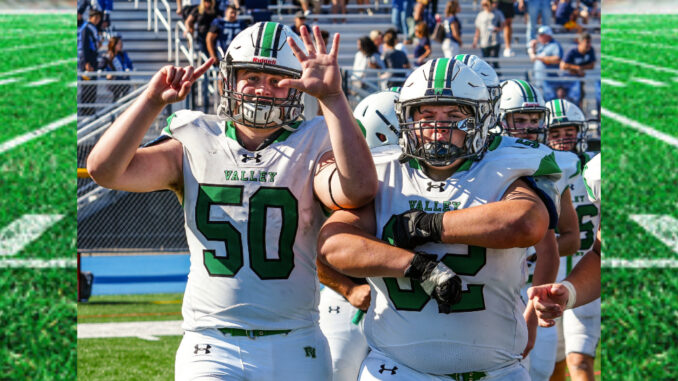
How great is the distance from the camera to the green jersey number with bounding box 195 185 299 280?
9.81 ft

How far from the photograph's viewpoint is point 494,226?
2.66m

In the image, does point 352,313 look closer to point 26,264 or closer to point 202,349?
point 202,349

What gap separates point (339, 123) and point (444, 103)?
0.39 m

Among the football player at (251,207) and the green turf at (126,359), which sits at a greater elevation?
the football player at (251,207)

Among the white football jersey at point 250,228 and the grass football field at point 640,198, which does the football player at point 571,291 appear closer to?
the grass football field at point 640,198

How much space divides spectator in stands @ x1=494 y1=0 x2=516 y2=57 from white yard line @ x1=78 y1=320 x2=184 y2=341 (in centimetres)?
761

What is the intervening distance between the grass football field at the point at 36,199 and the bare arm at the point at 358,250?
37.3 inches

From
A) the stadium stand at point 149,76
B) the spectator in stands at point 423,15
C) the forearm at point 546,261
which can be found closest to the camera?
the forearm at point 546,261

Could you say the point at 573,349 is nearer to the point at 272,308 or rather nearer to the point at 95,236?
the point at 272,308

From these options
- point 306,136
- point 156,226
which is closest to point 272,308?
point 306,136

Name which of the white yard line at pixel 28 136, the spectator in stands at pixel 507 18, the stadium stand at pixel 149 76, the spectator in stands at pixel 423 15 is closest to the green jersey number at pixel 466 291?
the white yard line at pixel 28 136

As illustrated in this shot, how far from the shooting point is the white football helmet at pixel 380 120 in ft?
13.7

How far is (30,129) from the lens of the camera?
459cm

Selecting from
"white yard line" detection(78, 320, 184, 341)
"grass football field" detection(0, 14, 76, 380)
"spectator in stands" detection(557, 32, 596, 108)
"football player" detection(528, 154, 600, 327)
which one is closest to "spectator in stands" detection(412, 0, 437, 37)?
"spectator in stands" detection(557, 32, 596, 108)
